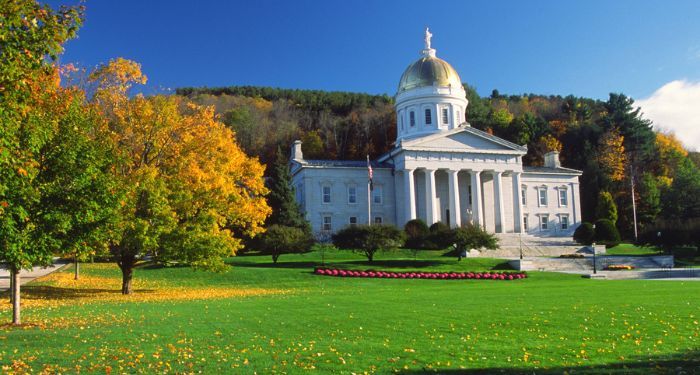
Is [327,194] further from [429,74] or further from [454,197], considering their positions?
[429,74]

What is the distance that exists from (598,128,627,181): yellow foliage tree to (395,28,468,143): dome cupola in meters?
24.5

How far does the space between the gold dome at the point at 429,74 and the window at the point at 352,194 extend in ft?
45.0

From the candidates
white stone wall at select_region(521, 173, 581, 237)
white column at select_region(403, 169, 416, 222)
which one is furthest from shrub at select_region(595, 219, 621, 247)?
white column at select_region(403, 169, 416, 222)

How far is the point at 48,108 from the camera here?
816 inches

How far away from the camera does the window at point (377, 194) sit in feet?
227

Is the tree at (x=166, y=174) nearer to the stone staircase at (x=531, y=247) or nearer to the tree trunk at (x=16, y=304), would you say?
the tree trunk at (x=16, y=304)

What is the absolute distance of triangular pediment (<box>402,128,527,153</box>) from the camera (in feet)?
218

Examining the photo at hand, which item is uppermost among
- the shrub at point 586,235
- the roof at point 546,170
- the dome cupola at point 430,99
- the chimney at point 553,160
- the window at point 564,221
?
the dome cupola at point 430,99

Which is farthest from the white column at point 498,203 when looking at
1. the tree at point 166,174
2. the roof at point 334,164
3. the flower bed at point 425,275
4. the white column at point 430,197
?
the tree at point 166,174

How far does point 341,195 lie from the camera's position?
68.4 metres

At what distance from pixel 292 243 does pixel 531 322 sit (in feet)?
110

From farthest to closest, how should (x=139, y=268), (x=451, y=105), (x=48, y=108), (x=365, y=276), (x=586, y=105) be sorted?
1. (x=586, y=105)
2. (x=451, y=105)
3. (x=139, y=268)
4. (x=365, y=276)
5. (x=48, y=108)

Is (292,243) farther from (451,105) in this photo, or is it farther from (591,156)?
(591,156)

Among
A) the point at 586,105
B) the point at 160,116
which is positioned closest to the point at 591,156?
→ the point at 586,105
